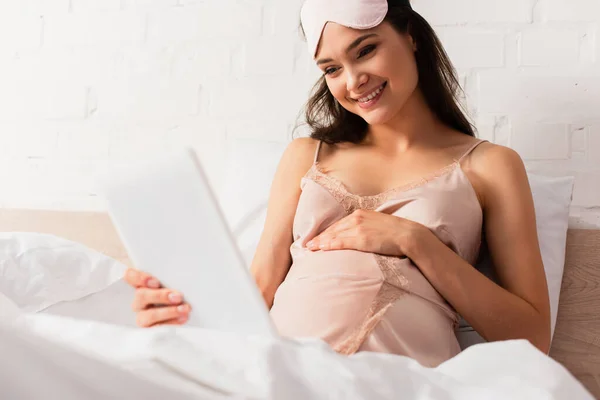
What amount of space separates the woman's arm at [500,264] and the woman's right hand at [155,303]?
0.43 metres

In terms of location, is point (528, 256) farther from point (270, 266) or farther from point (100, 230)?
point (100, 230)

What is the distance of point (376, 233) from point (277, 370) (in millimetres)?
609

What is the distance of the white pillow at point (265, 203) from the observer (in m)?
1.32

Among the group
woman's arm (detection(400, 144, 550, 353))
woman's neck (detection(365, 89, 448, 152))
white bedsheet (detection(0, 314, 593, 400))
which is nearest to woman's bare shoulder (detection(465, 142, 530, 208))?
woman's arm (detection(400, 144, 550, 353))

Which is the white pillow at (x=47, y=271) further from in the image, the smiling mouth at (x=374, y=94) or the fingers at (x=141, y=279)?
the smiling mouth at (x=374, y=94)

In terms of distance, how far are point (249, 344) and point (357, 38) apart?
791 millimetres

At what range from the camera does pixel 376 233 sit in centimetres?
115

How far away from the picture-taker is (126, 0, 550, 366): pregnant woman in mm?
1123

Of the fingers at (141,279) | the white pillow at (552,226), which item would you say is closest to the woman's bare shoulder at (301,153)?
the white pillow at (552,226)

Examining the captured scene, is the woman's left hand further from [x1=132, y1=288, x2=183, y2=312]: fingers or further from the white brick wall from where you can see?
the white brick wall

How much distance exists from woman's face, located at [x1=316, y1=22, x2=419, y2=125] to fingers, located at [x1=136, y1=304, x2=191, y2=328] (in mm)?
585

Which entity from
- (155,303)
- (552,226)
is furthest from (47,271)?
(552,226)

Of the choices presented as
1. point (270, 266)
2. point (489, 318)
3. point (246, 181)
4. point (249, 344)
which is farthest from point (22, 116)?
point (249, 344)

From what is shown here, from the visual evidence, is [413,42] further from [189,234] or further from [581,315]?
[189,234]
